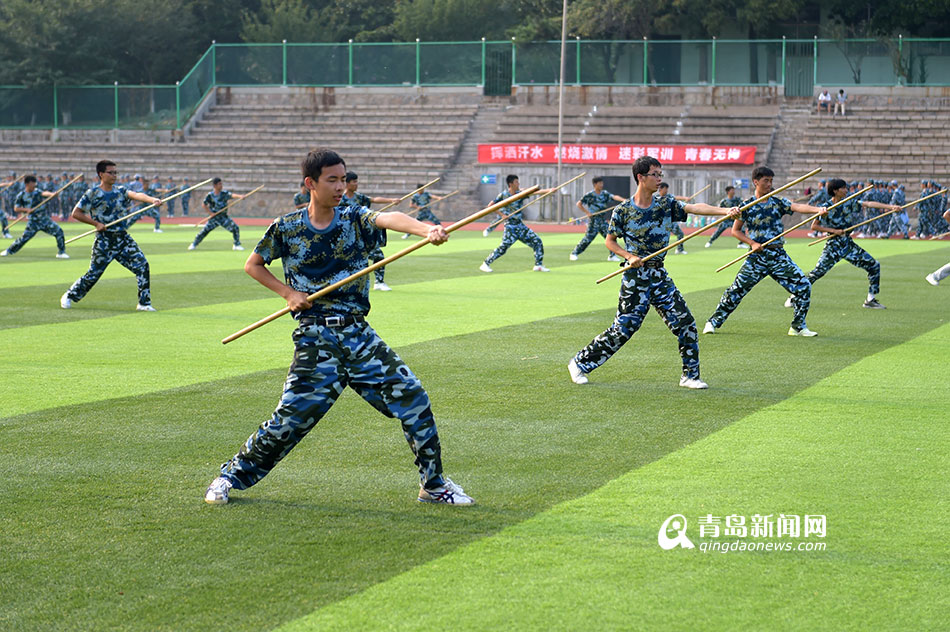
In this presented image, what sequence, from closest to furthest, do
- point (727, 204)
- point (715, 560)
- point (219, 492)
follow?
point (715, 560), point (219, 492), point (727, 204)

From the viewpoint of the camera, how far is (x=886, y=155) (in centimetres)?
4384

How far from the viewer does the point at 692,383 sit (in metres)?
10.2

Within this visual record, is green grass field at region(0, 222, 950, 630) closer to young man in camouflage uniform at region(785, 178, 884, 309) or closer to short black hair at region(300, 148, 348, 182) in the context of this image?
short black hair at region(300, 148, 348, 182)

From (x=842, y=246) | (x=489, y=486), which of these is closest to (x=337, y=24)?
(x=842, y=246)

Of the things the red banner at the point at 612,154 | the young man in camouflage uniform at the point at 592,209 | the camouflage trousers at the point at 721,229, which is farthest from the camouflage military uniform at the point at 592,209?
the red banner at the point at 612,154

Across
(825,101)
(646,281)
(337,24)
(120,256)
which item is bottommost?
(120,256)

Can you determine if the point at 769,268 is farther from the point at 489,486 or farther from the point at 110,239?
the point at 110,239

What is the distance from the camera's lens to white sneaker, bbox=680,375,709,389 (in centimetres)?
1020

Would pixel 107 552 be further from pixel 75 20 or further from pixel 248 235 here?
pixel 75 20

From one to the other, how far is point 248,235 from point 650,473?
30669mm

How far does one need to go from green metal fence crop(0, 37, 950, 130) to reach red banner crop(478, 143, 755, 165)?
4.97 metres

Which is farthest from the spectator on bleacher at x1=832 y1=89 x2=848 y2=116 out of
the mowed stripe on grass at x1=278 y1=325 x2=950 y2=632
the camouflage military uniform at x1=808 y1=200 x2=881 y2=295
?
the mowed stripe on grass at x1=278 y1=325 x2=950 y2=632

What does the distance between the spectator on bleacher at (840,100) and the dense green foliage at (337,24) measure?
4.30 m

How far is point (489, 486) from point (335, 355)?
1.29 meters
